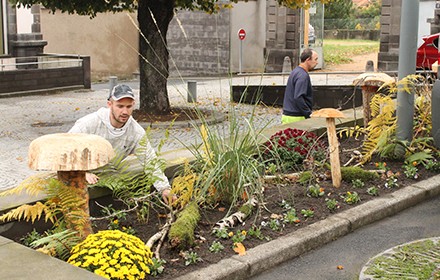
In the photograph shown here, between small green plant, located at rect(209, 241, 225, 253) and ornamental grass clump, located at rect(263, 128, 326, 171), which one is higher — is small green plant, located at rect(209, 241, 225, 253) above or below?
below

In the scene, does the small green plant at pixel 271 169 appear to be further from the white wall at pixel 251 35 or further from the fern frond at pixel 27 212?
the white wall at pixel 251 35

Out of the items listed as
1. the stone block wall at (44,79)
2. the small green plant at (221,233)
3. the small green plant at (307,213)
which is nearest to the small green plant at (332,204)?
the small green plant at (307,213)

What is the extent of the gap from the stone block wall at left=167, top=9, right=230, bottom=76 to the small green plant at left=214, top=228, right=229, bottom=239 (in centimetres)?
2573

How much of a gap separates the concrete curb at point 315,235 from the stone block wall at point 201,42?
24.3 meters

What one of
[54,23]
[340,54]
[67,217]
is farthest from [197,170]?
[340,54]

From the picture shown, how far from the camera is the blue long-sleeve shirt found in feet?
32.4

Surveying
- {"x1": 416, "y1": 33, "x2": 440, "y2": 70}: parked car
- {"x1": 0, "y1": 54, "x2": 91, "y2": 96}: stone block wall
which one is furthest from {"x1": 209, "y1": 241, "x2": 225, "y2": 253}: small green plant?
{"x1": 0, "y1": 54, "x2": 91, "y2": 96}: stone block wall

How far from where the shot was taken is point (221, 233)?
608 cm

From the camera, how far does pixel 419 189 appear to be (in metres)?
7.79

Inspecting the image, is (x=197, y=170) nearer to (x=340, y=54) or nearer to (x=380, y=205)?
(x=380, y=205)

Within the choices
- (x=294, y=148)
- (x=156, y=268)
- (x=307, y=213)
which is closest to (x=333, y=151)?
(x=294, y=148)

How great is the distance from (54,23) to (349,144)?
852 inches

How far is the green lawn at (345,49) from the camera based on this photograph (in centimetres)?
3650

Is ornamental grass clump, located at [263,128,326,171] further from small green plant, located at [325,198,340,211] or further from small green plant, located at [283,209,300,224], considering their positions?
small green plant, located at [283,209,300,224]
